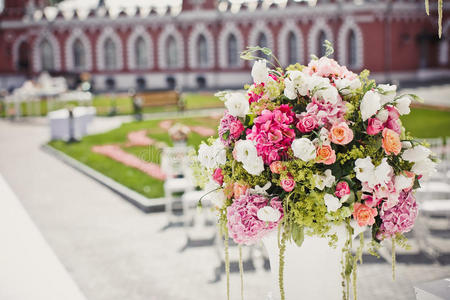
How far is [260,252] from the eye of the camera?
255 inches

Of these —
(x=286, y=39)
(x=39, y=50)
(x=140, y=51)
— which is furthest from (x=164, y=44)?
(x=39, y=50)

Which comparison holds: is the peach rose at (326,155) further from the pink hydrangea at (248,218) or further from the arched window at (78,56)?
the arched window at (78,56)

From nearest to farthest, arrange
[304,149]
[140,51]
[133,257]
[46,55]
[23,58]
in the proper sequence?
[304,149] → [133,257] → [140,51] → [46,55] → [23,58]

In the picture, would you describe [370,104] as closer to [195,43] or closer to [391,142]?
[391,142]

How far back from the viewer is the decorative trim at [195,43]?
112 feet

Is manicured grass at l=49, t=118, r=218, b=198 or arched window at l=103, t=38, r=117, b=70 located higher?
arched window at l=103, t=38, r=117, b=70

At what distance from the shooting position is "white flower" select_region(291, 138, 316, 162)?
2562 mm

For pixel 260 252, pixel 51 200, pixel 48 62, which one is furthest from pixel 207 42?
pixel 260 252

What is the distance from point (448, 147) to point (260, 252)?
7.11 meters

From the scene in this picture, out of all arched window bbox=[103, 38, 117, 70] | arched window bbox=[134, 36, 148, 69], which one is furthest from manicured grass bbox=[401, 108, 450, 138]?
arched window bbox=[103, 38, 117, 70]

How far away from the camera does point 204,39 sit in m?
34.7

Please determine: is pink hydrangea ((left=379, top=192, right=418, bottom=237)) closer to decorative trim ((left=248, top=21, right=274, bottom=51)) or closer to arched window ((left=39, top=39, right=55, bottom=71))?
decorative trim ((left=248, top=21, right=274, bottom=51))

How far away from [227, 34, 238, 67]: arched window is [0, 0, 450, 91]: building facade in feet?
0.20

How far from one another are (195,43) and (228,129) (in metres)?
32.4
